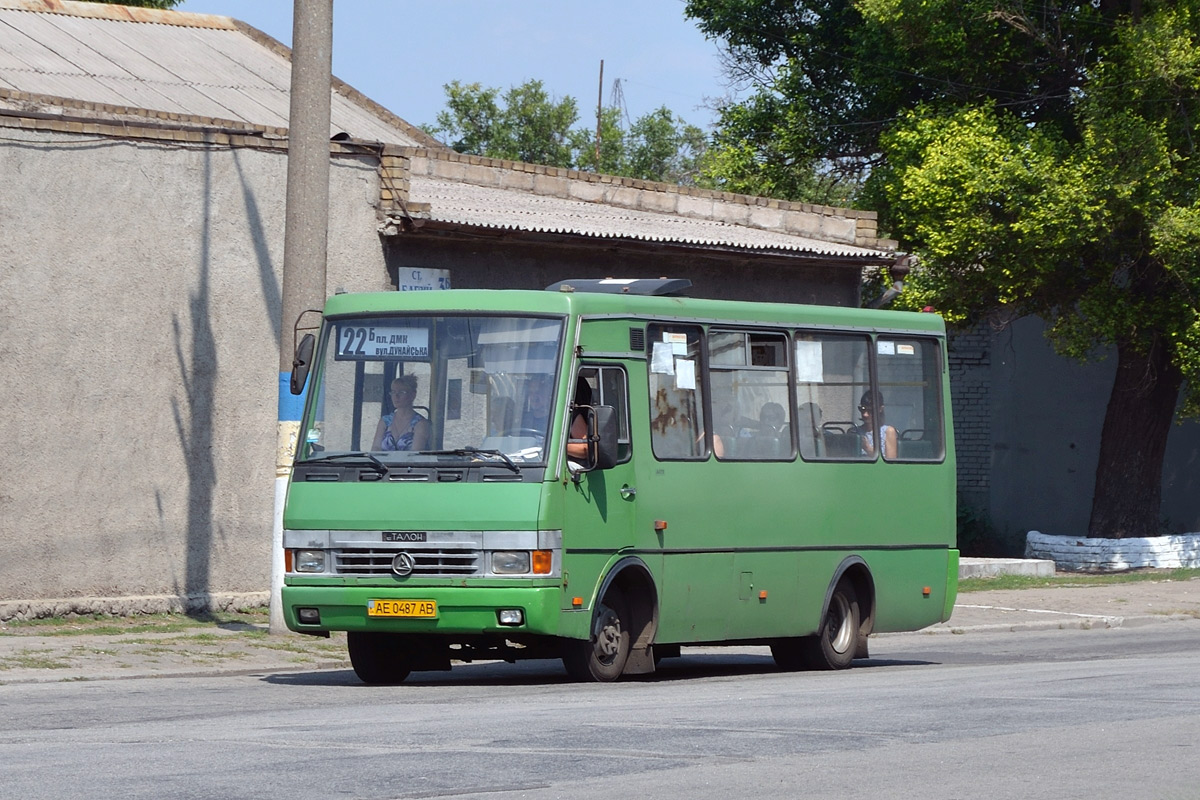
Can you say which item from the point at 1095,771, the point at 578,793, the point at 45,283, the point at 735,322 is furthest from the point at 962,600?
the point at 578,793

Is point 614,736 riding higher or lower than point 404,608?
lower

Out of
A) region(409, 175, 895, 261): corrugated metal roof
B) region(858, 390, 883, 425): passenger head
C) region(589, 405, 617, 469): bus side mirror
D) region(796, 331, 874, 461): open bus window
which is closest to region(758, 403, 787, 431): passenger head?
region(796, 331, 874, 461): open bus window

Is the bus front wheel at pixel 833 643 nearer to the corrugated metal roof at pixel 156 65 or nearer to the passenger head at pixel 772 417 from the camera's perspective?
the passenger head at pixel 772 417

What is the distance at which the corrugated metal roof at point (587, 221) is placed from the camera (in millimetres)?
19266

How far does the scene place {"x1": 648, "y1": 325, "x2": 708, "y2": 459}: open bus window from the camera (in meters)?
12.6

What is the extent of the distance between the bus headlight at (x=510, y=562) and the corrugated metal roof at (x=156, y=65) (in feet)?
37.7

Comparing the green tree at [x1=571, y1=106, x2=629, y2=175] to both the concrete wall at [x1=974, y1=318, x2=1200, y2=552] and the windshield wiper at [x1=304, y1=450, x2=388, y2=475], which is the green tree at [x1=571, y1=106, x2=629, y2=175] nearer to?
the concrete wall at [x1=974, y1=318, x2=1200, y2=552]

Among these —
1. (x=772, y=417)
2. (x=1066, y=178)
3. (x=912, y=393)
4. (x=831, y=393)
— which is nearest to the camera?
(x=772, y=417)

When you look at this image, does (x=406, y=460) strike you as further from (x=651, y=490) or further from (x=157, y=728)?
(x=157, y=728)

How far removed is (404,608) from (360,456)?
107 centimetres

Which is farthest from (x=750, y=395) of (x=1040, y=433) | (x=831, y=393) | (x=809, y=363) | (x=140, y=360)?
(x=1040, y=433)

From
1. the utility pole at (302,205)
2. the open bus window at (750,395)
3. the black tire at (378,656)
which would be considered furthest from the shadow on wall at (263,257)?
the open bus window at (750,395)

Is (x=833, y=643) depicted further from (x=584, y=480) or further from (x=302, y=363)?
(x=302, y=363)

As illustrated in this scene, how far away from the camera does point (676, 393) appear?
41.9 feet
